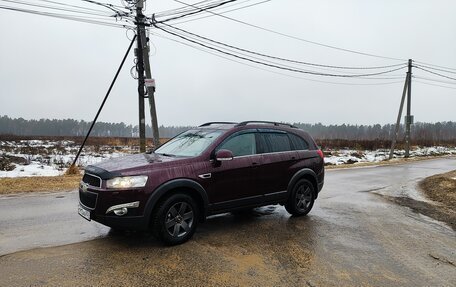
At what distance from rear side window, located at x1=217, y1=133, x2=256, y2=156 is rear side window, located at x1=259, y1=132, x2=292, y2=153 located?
0.24m

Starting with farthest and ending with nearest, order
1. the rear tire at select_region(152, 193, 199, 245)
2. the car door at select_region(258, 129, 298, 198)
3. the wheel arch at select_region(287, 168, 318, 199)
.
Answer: the wheel arch at select_region(287, 168, 318, 199), the car door at select_region(258, 129, 298, 198), the rear tire at select_region(152, 193, 199, 245)

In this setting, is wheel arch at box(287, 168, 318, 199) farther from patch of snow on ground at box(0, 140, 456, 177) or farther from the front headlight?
patch of snow on ground at box(0, 140, 456, 177)

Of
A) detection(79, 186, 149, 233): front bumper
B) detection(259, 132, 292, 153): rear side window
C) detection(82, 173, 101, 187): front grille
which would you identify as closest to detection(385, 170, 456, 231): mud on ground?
detection(259, 132, 292, 153): rear side window

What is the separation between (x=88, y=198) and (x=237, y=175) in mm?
2257

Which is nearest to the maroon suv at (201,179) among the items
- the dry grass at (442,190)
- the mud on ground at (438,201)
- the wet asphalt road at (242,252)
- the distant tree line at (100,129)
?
the wet asphalt road at (242,252)

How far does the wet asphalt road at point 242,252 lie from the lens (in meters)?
4.13

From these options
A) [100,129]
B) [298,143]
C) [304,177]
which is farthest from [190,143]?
[100,129]

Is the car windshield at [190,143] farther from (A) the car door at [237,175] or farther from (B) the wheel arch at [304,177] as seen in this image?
(B) the wheel arch at [304,177]

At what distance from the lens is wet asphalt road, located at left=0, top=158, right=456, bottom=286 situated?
4133mm

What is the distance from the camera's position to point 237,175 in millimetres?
5879

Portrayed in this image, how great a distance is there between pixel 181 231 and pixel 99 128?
140 m

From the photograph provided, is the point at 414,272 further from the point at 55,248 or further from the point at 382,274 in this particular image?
the point at 55,248

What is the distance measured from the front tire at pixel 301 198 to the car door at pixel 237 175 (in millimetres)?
971

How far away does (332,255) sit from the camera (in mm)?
5016
